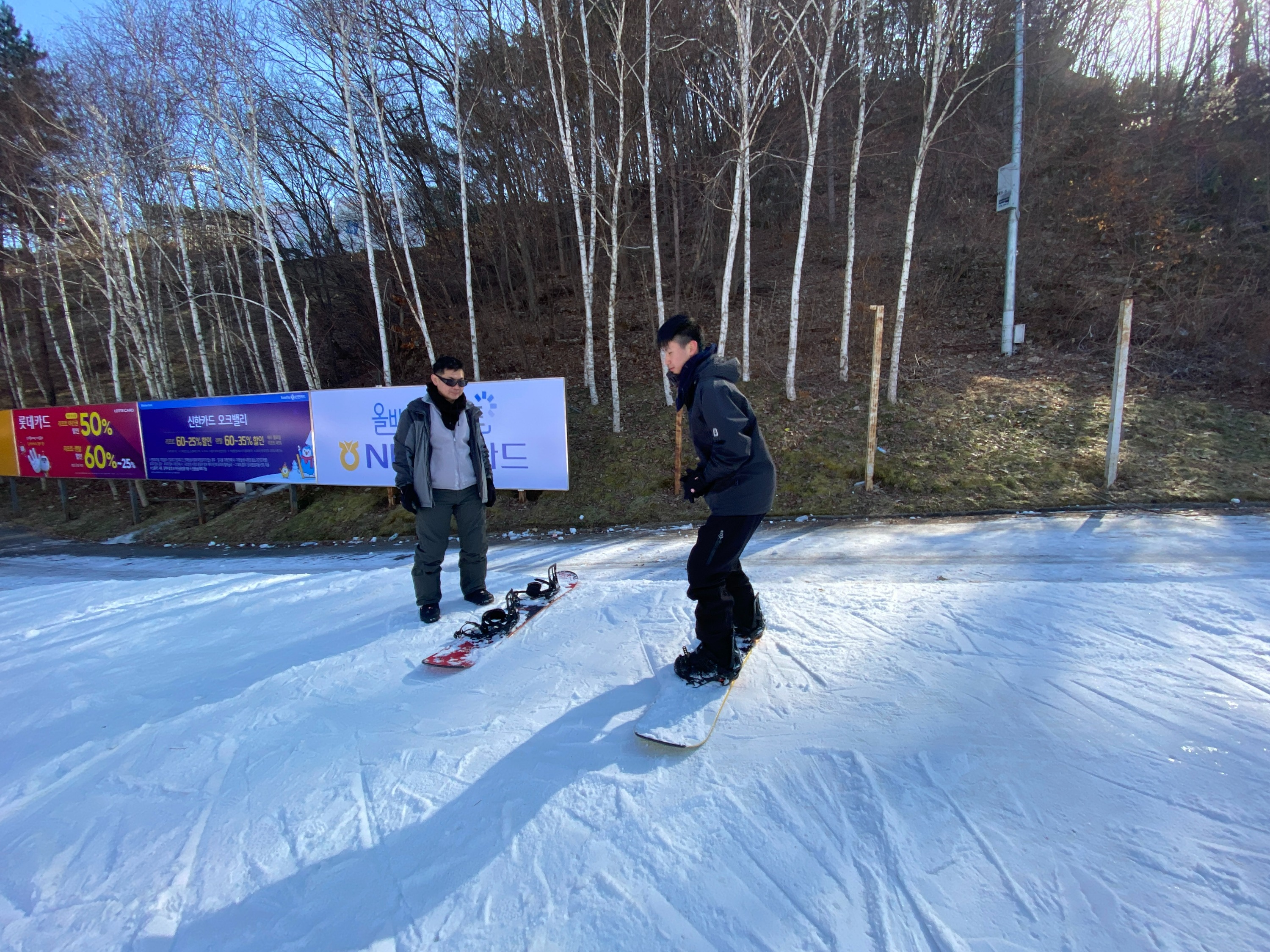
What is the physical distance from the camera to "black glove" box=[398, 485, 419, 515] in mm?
4090

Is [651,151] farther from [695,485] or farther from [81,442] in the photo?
[81,442]

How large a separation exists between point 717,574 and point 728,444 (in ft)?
2.23

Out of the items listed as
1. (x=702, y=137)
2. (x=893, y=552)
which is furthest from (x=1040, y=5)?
(x=893, y=552)

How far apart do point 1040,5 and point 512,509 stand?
16.3 m

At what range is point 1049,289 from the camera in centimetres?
1382

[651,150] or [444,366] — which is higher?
[651,150]

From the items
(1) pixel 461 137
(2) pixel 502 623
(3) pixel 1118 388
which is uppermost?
(1) pixel 461 137

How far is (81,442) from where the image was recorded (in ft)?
39.7

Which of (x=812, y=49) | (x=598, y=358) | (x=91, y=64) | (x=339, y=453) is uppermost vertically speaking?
(x=91, y=64)

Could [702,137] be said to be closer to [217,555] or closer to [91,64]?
[91,64]

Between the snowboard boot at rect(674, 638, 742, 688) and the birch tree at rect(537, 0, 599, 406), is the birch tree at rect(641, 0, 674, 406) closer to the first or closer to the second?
the birch tree at rect(537, 0, 599, 406)

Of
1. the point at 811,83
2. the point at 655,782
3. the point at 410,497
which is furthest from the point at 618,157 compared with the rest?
the point at 655,782

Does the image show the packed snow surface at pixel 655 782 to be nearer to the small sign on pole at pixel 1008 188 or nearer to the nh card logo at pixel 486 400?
the nh card logo at pixel 486 400

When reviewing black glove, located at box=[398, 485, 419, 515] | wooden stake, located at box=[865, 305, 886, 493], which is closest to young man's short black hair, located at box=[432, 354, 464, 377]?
black glove, located at box=[398, 485, 419, 515]
